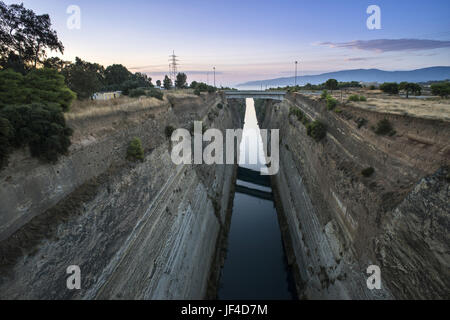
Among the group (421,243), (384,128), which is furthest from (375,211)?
(384,128)

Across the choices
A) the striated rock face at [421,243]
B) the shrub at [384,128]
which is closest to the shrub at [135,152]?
the striated rock face at [421,243]

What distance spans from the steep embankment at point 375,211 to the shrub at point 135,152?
14.8 metres

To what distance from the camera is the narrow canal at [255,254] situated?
64.3 ft

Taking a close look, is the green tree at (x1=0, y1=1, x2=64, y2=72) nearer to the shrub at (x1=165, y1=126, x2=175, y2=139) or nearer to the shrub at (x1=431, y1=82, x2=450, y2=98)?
the shrub at (x1=165, y1=126, x2=175, y2=139)

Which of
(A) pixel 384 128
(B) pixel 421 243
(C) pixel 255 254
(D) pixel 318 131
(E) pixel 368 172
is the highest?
(A) pixel 384 128

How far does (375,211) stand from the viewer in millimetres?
12375

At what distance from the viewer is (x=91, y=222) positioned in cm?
1066

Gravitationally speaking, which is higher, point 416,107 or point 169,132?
point 416,107

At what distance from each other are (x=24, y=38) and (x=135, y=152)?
18.0 metres

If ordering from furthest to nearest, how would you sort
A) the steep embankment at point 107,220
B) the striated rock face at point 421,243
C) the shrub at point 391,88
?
the shrub at point 391,88
the striated rock face at point 421,243
the steep embankment at point 107,220

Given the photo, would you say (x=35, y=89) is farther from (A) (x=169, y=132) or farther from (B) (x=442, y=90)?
(B) (x=442, y=90)

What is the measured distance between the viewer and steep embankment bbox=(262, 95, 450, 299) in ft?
30.3

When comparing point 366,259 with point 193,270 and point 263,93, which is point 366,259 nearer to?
point 193,270

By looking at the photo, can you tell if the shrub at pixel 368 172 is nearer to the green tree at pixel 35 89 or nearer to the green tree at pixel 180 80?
the green tree at pixel 35 89
